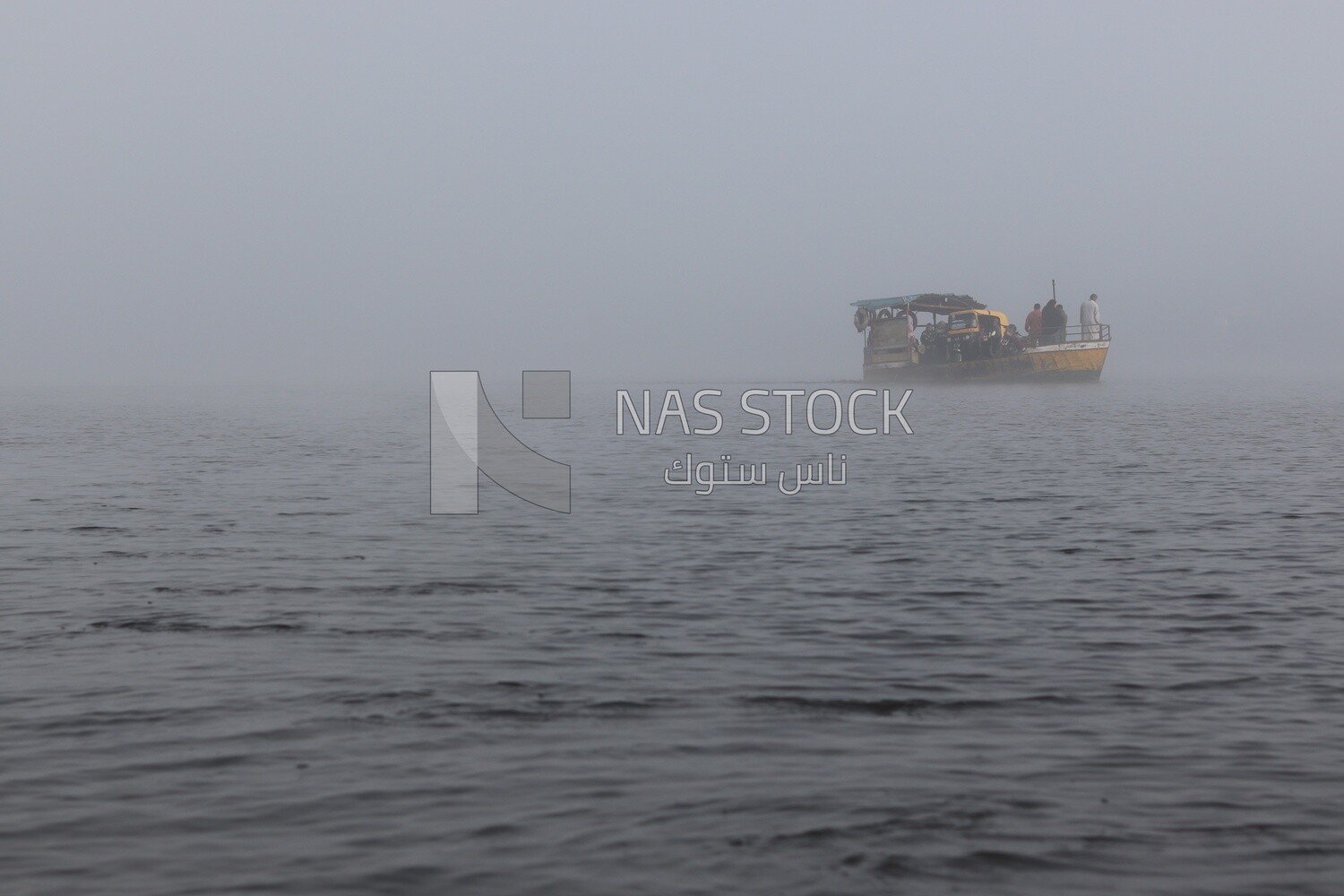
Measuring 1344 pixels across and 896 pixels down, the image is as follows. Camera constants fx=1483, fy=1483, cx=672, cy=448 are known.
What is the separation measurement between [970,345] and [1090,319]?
644cm

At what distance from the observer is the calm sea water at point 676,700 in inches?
277

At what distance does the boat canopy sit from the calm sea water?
57.7 metres

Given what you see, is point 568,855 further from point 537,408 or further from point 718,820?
point 537,408

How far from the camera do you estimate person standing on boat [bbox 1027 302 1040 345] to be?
253 ft

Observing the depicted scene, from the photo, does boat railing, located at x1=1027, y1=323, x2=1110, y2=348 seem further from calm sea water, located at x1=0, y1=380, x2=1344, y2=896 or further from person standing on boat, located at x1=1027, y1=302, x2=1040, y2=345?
calm sea water, located at x1=0, y1=380, x2=1344, y2=896

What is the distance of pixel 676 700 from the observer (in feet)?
32.7

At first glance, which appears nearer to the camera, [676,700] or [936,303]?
[676,700]

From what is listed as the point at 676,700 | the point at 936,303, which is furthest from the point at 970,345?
the point at 676,700

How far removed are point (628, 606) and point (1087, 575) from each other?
5.08 meters

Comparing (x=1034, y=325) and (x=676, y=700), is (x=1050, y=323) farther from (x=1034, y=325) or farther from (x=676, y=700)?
(x=676, y=700)

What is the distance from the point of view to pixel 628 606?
1377 centimetres

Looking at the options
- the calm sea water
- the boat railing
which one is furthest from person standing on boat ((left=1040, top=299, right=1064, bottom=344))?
the calm sea water

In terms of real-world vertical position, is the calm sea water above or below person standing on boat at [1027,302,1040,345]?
below

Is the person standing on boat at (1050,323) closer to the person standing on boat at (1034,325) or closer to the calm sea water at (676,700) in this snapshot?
the person standing on boat at (1034,325)
